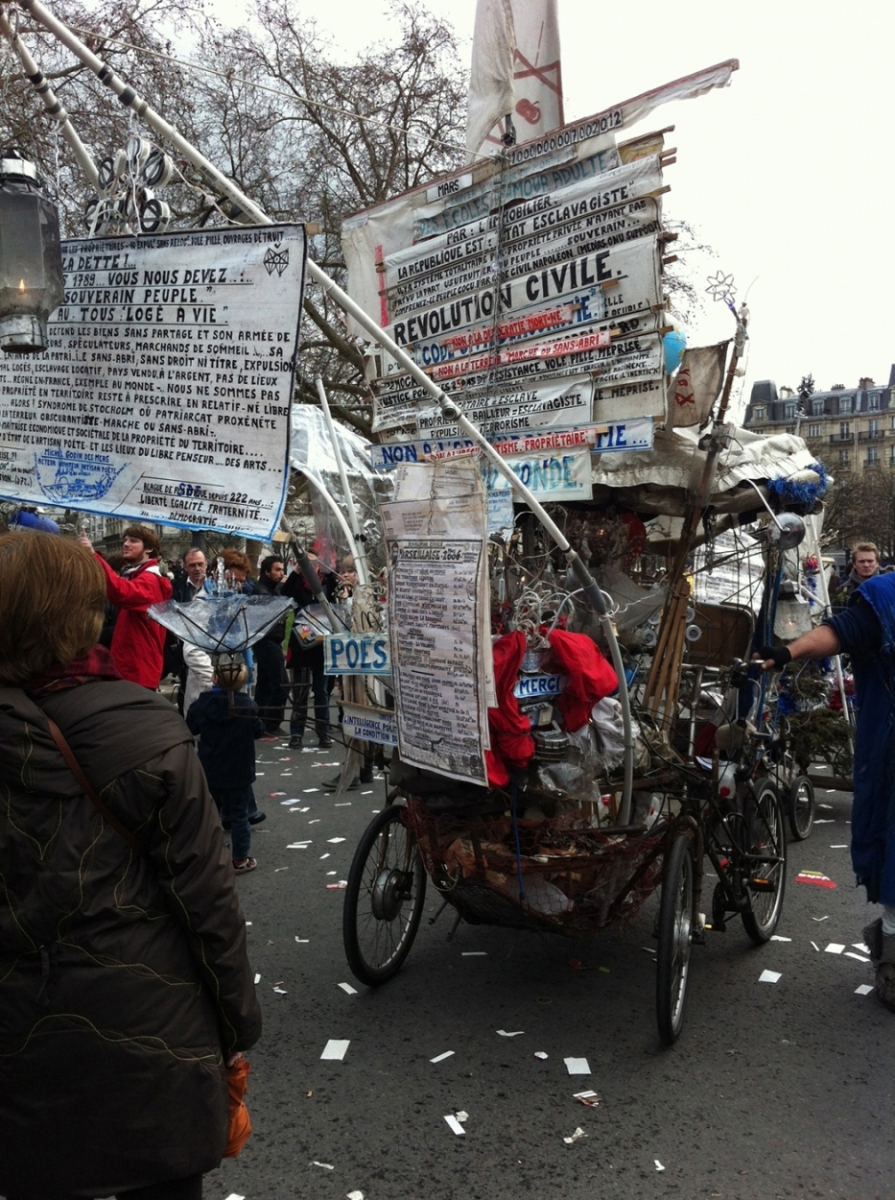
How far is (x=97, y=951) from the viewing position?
194 centimetres

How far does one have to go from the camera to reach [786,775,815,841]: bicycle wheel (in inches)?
284

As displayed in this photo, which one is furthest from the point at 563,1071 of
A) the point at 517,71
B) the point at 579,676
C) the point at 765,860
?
the point at 517,71

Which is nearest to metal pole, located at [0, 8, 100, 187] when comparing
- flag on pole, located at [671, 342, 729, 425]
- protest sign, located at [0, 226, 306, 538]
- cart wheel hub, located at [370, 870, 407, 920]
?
protest sign, located at [0, 226, 306, 538]

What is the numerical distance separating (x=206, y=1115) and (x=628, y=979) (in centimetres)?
320

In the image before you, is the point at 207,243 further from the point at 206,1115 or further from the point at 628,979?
the point at 628,979

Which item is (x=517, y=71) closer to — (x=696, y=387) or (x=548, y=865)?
(x=696, y=387)

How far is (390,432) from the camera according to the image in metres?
5.09

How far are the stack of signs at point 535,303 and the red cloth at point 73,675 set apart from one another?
257 cm

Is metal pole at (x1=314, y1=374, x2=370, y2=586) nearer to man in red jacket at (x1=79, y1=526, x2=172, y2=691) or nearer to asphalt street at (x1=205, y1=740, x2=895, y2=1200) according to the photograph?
man in red jacket at (x1=79, y1=526, x2=172, y2=691)

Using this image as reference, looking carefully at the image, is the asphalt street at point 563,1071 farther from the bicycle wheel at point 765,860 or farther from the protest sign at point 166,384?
the protest sign at point 166,384

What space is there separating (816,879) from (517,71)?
4.98m

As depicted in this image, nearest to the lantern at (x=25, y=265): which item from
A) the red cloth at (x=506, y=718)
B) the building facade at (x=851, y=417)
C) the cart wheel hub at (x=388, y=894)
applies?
the red cloth at (x=506, y=718)

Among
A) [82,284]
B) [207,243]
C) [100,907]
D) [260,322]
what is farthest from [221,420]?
[100,907]

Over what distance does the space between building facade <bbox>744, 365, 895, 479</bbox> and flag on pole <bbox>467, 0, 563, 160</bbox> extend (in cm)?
9940
